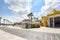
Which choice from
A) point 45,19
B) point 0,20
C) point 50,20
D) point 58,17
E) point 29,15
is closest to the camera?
point 58,17

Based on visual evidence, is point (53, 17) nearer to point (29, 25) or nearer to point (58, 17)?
point (58, 17)

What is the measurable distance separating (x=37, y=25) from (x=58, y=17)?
1030cm

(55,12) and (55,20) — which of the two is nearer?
(55,20)

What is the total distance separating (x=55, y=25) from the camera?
203 ft

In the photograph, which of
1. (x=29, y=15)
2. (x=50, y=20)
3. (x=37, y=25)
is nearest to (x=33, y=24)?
(x=37, y=25)

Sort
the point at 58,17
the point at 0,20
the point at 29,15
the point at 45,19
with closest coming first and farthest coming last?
the point at 58,17
the point at 45,19
the point at 29,15
the point at 0,20

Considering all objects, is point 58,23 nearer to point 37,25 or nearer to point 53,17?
point 53,17

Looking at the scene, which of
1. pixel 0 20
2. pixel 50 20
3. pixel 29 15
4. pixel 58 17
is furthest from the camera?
pixel 0 20

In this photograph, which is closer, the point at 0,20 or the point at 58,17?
the point at 58,17

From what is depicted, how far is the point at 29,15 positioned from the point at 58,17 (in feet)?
258

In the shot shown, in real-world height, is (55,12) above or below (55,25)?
above

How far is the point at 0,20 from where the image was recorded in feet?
559

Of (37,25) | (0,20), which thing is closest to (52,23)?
(37,25)

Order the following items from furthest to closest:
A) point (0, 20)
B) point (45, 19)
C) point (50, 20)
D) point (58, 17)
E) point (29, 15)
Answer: point (0, 20)
point (29, 15)
point (45, 19)
point (50, 20)
point (58, 17)
